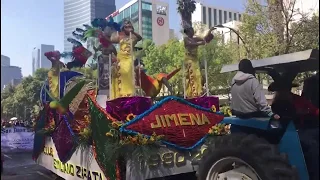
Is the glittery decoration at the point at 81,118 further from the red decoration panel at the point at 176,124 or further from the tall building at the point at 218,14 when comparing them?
the tall building at the point at 218,14

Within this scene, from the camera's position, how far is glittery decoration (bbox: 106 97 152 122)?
4.74 metres

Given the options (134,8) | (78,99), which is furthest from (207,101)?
(134,8)

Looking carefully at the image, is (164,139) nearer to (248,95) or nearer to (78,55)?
(248,95)

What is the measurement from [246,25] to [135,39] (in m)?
4.95

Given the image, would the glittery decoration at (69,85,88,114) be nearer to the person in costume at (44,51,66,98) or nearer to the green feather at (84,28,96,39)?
the person in costume at (44,51,66,98)

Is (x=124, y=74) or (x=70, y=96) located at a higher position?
(x=124, y=74)

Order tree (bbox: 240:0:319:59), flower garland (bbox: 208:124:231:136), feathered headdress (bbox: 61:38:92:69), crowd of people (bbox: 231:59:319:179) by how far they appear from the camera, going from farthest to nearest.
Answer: feathered headdress (bbox: 61:38:92:69) → flower garland (bbox: 208:124:231:136) → tree (bbox: 240:0:319:59) → crowd of people (bbox: 231:59:319:179)

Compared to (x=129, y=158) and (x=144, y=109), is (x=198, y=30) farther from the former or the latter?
(x=129, y=158)

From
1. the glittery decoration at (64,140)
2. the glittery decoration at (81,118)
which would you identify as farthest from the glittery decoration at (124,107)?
the glittery decoration at (64,140)

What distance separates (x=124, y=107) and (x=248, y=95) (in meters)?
2.02

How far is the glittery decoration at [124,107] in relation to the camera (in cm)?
474

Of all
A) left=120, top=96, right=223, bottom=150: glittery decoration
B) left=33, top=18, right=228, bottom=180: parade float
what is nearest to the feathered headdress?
left=33, top=18, right=228, bottom=180: parade float

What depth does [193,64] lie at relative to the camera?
859cm

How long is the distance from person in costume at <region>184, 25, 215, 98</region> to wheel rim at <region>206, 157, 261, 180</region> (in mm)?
4965
